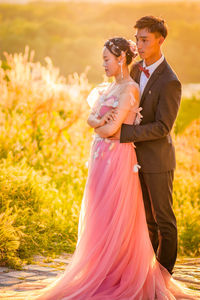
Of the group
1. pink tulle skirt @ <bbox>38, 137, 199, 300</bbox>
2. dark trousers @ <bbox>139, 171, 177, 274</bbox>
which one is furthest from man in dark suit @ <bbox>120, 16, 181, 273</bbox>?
pink tulle skirt @ <bbox>38, 137, 199, 300</bbox>

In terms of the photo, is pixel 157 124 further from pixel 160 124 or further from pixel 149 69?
pixel 149 69

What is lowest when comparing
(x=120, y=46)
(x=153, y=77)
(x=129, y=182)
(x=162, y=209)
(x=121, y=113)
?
(x=162, y=209)

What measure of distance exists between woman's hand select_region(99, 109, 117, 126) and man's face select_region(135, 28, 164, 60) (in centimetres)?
51

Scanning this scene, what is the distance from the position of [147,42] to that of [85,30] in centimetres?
2540

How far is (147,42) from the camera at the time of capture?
3320 millimetres

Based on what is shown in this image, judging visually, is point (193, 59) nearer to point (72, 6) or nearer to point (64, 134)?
point (72, 6)

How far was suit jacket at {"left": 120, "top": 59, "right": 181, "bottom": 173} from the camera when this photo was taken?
3229 millimetres

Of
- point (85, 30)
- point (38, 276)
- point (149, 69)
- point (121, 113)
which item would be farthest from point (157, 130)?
point (85, 30)

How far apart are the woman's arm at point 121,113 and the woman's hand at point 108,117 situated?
2cm

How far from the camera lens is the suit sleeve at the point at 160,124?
3.21 m

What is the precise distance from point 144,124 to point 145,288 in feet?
3.84

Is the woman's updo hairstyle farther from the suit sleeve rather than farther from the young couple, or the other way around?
the suit sleeve

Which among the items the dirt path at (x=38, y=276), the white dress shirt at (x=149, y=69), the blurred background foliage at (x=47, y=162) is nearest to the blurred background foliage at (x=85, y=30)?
the blurred background foliage at (x=47, y=162)

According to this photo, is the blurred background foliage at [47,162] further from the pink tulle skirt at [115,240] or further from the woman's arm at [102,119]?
Answer: the woman's arm at [102,119]
